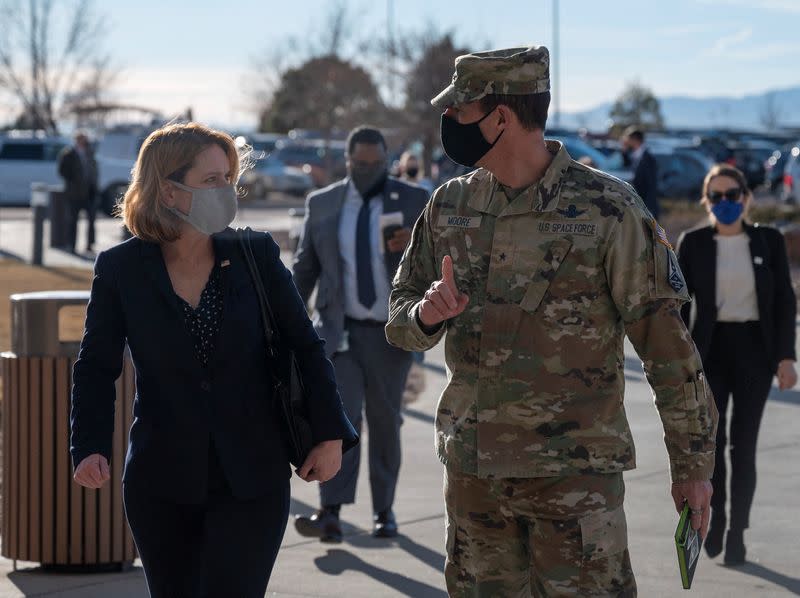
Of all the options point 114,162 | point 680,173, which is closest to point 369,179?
point 114,162

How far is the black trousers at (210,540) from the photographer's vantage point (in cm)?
356

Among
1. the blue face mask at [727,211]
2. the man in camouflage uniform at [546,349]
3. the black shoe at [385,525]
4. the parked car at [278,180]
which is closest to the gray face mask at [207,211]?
the man in camouflage uniform at [546,349]

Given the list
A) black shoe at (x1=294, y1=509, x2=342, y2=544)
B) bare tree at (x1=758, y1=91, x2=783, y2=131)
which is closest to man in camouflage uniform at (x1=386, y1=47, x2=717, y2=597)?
black shoe at (x1=294, y1=509, x2=342, y2=544)

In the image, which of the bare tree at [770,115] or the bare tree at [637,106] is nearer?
the bare tree at [637,106]

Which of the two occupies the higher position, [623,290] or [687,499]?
[623,290]

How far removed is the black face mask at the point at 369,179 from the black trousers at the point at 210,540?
130 inches

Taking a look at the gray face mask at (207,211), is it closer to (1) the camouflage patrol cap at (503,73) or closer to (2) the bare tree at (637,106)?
(1) the camouflage patrol cap at (503,73)

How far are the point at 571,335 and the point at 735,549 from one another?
10.0 feet

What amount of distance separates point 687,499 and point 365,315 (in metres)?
3.33

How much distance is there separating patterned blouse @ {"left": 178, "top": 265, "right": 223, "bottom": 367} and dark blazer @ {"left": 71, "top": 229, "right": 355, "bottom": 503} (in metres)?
0.02

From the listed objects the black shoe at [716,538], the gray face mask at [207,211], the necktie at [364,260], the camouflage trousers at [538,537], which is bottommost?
the black shoe at [716,538]

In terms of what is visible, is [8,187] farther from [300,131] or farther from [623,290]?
[623,290]

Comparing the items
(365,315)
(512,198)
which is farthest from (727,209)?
(512,198)

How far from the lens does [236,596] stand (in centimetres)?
356
